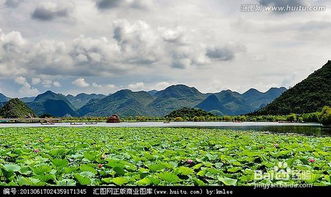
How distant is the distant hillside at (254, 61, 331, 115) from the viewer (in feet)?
338

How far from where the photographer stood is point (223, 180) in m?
5.57

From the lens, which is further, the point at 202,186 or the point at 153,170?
the point at 153,170

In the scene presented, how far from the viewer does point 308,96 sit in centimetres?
10988

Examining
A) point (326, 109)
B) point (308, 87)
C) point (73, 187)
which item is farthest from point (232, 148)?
point (308, 87)

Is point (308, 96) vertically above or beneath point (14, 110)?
above

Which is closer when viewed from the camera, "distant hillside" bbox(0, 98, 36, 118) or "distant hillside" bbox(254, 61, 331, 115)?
"distant hillside" bbox(254, 61, 331, 115)

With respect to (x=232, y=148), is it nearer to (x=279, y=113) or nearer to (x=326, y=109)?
(x=326, y=109)

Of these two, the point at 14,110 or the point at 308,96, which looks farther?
the point at 14,110

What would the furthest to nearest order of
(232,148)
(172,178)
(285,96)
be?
(285,96) < (232,148) < (172,178)

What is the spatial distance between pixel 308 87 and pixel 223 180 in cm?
12067

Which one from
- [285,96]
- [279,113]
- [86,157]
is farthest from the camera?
[285,96]

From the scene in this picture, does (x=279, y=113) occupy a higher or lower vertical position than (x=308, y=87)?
lower

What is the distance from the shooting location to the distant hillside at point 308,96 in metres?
103

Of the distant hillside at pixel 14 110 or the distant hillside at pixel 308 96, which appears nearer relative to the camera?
the distant hillside at pixel 308 96
